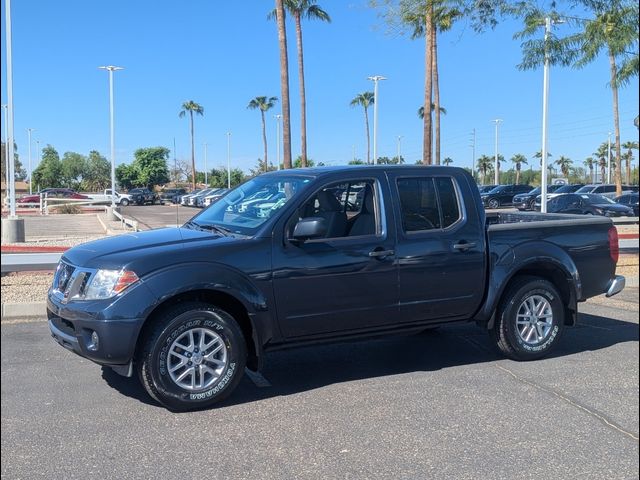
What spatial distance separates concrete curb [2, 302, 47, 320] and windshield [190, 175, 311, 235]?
2.88m

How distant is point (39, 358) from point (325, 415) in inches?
111

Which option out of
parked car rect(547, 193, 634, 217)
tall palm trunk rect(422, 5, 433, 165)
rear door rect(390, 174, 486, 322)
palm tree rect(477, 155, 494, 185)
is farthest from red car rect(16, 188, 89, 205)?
palm tree rect(477, 155, 494, 185)

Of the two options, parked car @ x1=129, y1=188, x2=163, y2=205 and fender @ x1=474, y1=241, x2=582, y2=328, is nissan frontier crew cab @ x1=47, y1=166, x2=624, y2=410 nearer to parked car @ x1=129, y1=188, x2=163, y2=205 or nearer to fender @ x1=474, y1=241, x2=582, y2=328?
fender @ x1=474, y1=241, x2=582, y2=328

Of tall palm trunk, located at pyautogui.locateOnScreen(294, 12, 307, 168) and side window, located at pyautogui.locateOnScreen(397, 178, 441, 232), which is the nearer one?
side window, located at pyautogui.locateOnScreen(397, 178, 441, 232)

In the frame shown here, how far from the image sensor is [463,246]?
206 inches

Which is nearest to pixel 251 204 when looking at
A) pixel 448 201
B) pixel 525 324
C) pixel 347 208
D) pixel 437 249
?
pixel 347 208

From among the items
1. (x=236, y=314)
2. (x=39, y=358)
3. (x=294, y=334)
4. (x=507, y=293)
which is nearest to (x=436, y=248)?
(x=507, y=293)

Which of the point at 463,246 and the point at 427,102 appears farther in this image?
the point at 427,102

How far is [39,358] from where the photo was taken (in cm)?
548

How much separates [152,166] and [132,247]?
25485 mm

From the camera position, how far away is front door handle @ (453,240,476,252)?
519 centimetres

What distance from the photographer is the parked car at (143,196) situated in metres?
35.8

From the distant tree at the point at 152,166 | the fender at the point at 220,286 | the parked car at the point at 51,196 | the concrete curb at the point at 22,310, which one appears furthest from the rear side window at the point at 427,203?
the distant tree at the point at 152,166

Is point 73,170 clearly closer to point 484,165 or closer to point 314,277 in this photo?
point 314,277
